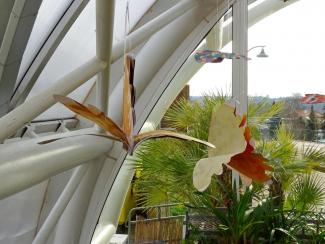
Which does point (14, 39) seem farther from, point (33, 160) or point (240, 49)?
point (240, 49)

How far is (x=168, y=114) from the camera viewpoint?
459 cm

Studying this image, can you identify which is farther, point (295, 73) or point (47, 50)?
point (295, 73)

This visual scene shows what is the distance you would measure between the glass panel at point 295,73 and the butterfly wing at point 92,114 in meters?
2.88

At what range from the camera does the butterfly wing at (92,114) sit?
56.9 inches

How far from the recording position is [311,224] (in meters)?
3.60

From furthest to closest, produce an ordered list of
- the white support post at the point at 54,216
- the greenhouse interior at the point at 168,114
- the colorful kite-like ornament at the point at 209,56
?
the white support post at the point at 54,216 < the colorful kite-like ornament at the point at 209,56 < the greenhouse interior at the point at 168,114

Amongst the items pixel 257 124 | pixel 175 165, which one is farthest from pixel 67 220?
pixel 257 124

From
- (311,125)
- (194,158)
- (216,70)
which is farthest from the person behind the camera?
(216,70)

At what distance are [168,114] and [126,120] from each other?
287 cm

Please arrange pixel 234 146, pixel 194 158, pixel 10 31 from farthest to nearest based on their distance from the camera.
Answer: pixel 194 158
pixel 10 31
pixel 234 146

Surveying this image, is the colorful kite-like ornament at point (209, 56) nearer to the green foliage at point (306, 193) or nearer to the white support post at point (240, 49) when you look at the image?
Result: the green foliage at point (306, 193)

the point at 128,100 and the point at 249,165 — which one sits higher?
the point at 128,100

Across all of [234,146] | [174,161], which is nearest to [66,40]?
[174,161]

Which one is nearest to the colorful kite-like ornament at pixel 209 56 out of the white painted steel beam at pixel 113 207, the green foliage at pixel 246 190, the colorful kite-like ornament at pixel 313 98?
the green foliage at pixel 246 190
